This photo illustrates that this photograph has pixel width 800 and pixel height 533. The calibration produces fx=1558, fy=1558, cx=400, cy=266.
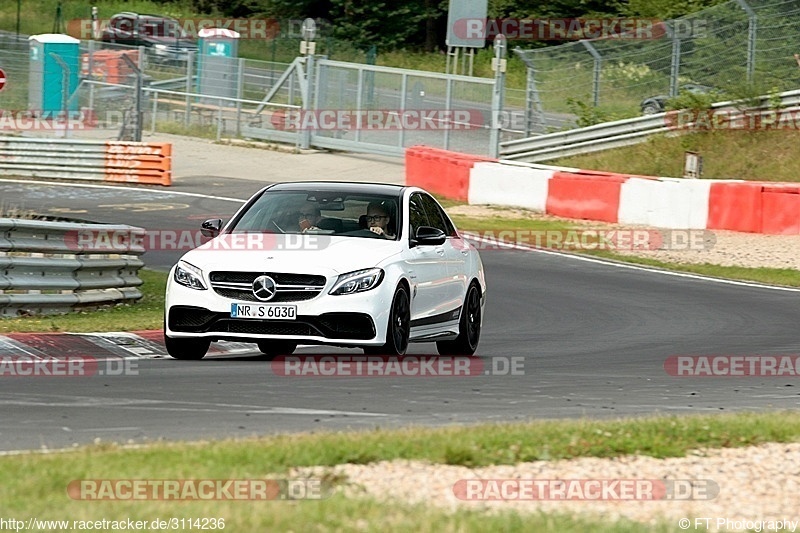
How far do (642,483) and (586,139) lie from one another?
28.1 metres

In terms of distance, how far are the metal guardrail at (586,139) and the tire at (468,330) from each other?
2056cm

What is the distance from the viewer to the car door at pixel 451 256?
13.3 meters

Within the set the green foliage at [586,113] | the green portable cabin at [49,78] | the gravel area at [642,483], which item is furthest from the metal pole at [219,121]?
the gravel area at [642,483]

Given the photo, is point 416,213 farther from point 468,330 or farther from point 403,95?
point 403,95

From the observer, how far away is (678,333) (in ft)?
51.8

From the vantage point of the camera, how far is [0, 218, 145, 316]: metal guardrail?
47.2ft

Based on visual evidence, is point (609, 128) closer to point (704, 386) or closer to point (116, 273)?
point (116, 273)

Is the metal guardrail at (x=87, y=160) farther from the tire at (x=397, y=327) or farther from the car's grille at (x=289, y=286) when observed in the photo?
the car's grille at (x=289, y=286)

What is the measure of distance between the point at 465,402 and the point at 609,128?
2518cm

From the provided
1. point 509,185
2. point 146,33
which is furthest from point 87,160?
point 146,33

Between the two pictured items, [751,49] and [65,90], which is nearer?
[751,49]

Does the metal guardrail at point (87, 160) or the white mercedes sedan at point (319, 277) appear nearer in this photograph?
the white mercedes sedan at point (319, 277)

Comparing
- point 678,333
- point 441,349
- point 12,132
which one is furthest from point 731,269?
point 12,132

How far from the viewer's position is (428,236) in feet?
41.6
